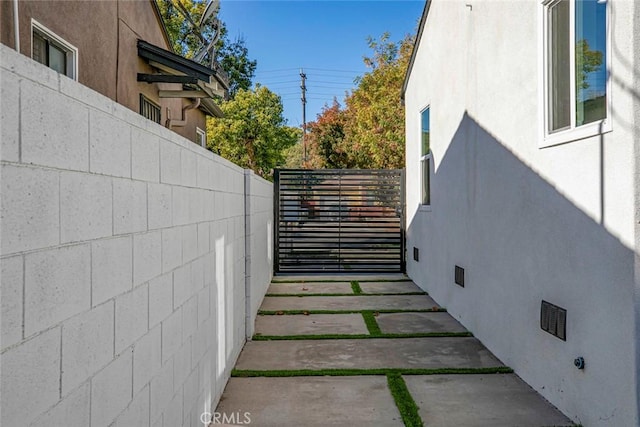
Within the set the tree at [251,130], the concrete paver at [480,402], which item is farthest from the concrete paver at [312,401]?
the tree at [251,130]

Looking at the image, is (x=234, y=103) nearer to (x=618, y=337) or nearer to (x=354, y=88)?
(x=354, y=88)

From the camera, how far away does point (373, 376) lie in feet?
13.1

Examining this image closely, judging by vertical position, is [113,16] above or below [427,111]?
above

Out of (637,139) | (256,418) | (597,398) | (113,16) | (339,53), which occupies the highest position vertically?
(339,53)

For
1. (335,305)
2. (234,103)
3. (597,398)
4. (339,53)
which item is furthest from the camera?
(339,53)

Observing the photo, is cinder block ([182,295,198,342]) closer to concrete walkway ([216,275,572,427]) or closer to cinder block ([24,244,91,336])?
concrete walkway ([216,275,572,427])

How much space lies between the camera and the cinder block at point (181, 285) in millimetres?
2402

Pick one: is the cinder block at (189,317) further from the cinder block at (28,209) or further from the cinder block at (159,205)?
the cinder block at (28,209)

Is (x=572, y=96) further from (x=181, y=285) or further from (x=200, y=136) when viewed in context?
(x=200, y=136)

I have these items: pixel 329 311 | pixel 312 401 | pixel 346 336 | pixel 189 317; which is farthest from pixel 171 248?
pixel 329 311

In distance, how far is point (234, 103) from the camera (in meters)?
19.4

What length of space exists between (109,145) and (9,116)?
0.53m

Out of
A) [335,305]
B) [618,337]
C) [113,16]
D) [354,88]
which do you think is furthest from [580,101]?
[354,88]

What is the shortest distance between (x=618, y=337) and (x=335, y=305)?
4.44m
